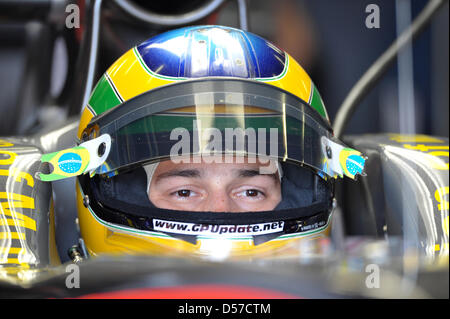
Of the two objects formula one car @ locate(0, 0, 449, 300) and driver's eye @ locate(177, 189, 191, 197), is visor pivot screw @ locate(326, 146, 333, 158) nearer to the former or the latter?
formula one car @ locate(0, 0, 449, 300)

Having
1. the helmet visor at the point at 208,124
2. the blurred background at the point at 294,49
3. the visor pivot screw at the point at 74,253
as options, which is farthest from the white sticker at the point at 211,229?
the blurred background at the point at 294,49

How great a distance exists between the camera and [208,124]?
3.43 feet

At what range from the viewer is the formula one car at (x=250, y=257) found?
0.62 meters

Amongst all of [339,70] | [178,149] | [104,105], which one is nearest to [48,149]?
[104,105]

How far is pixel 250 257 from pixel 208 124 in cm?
31

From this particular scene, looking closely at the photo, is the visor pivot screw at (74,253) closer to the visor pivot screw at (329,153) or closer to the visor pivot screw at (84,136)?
the visor pivot screw at (84,136)

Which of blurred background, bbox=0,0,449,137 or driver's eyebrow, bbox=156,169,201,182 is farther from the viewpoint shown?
blurred background, bbox=0,0,449,137

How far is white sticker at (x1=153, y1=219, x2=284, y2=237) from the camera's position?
1.04 metres

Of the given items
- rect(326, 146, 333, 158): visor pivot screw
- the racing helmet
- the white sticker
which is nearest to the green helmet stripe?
the racing helmet

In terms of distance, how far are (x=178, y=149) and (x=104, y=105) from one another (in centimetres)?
20

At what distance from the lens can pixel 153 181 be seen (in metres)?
1.18

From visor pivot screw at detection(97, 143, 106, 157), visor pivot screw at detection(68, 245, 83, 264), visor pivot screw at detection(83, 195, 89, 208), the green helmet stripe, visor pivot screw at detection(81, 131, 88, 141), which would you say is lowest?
visor pivot screw at detection(68, 245, 83, 264)

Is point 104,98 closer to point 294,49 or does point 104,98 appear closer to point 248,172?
point 248,172

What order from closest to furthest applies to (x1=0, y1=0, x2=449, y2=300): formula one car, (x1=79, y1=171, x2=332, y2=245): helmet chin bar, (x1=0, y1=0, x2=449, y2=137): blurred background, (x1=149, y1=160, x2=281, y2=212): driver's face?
(x1=0, y1=0, x2=449, y2=300): formula one car
(x1=79, y1=171, x2=332, y2=245): helmet chin bar
(x1=149, y1=160, x2=281, y2=212): driver's face
(x1=0, y1=0, x2=449, y2=137): blurred background
